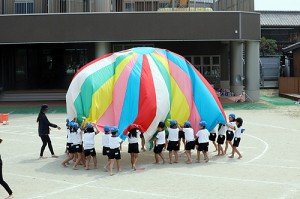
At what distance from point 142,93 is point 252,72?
19.6 meters

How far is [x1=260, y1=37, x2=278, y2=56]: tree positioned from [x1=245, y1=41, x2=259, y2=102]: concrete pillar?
76.1 ft

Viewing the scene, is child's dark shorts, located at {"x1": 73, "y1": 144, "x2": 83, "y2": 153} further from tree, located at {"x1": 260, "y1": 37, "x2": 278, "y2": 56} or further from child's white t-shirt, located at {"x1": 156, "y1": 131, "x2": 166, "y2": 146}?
tree, located at {"x1": 260, "y1": 37, "x2": 278, "y2": 56}

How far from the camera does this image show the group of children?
13.7 m

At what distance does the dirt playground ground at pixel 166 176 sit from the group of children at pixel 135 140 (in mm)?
366

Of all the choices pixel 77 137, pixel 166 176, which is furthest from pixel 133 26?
pixel 166 176

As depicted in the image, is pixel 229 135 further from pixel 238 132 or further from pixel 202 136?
pixel 202 136

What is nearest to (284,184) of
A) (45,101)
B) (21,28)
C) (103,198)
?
(103,198)

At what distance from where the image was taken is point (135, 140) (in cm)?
1412

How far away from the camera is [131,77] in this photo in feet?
49.6

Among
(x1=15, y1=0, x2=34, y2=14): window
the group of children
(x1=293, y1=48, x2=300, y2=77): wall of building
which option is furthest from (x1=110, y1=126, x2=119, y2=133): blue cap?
(x1=293, y1=48, x2=300, y2=77): wall of building

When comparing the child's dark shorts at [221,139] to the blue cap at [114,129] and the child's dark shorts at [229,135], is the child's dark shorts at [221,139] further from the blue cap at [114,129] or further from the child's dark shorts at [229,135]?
the blue cap at [114,129]

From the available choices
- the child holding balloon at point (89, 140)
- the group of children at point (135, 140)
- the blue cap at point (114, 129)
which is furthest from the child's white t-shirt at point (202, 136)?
the child holding balloon at point (89, 140)

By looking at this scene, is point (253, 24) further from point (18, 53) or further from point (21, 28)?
point (18, 53)

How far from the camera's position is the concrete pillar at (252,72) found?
3297 centimetres
